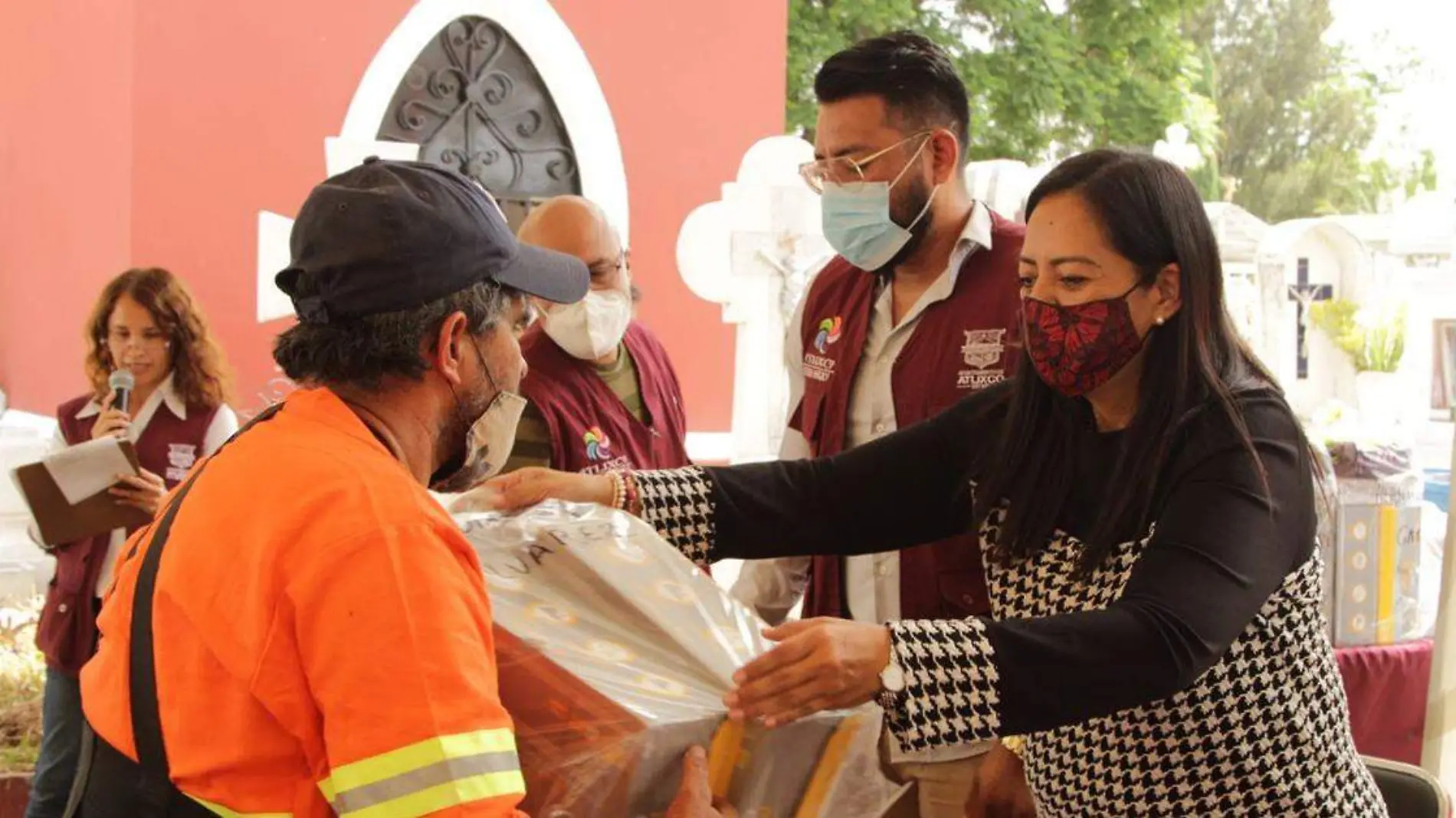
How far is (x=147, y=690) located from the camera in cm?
152

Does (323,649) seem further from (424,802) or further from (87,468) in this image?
(87,468)

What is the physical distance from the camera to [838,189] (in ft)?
9.54

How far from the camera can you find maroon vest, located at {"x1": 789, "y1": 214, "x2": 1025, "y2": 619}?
2.64 m

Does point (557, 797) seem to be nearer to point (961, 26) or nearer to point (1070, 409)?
point (1070, 409)

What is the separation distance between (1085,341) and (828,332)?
96 centimetres

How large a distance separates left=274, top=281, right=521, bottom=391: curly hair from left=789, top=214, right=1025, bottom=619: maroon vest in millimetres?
1152

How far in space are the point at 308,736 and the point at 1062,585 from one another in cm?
102

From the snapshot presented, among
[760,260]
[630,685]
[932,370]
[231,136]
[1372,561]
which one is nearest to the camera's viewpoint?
[630,685]

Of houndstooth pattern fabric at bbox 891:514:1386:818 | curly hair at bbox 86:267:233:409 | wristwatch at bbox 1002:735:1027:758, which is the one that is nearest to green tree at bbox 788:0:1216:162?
curly hair at bbox 86:267:233:409

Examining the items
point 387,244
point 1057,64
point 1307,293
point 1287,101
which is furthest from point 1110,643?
point 1287,101

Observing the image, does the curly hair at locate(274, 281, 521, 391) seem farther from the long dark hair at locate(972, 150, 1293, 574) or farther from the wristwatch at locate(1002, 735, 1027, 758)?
the wristwatch at locate(1002, 735, 1027, 758)

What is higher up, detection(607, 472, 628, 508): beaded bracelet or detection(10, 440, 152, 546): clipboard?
detection(607, 472, 628, 508): beaded bracelet

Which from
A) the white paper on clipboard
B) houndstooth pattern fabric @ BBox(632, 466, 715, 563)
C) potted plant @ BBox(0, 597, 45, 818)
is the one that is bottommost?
potted plant @ BBox(0, 597, 45, 818)

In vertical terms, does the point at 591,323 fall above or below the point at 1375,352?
above
